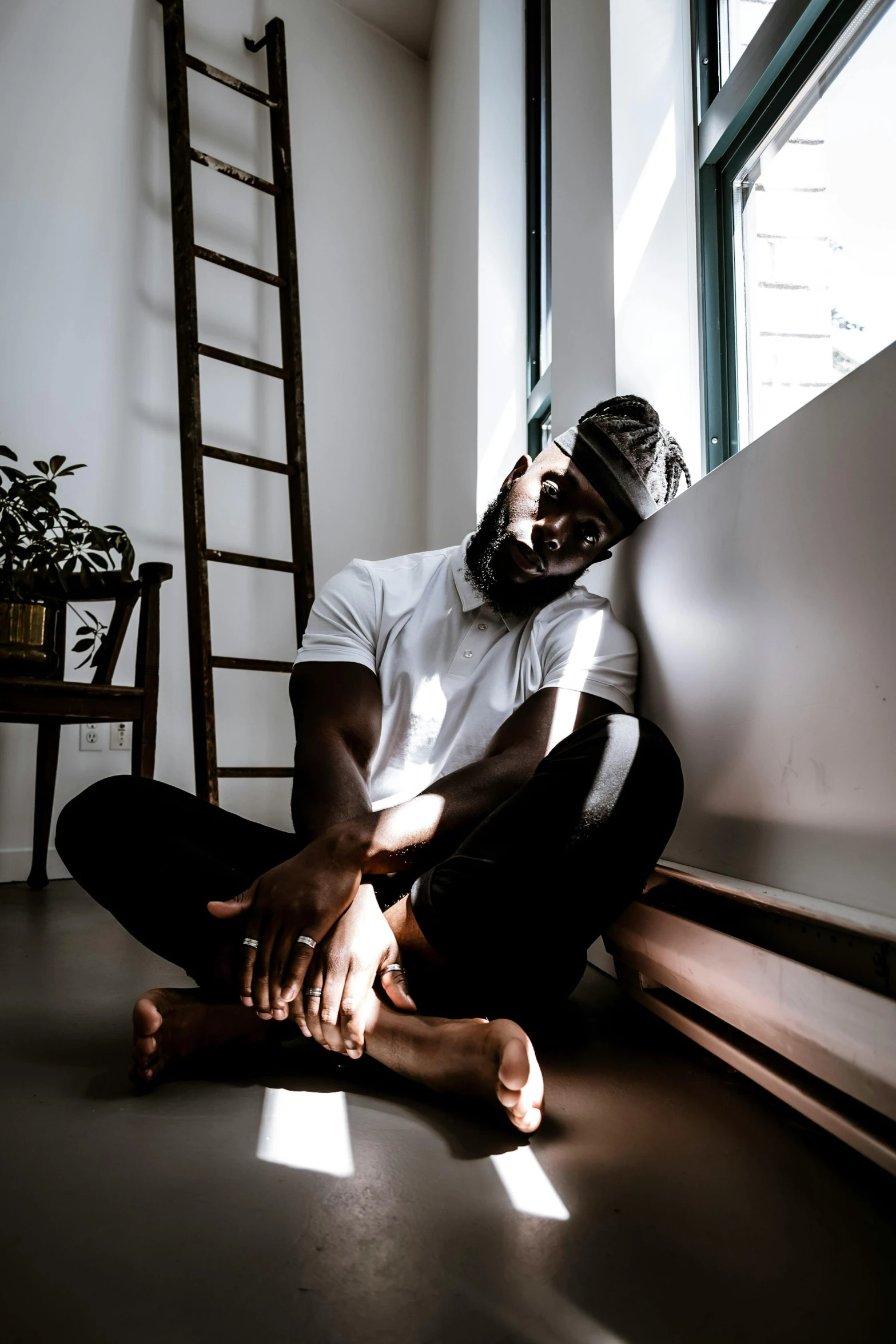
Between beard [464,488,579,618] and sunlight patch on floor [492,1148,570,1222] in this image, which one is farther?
beard [464,488,579,618]

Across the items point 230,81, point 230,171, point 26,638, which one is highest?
point 230,81

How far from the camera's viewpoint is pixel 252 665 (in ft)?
9.11

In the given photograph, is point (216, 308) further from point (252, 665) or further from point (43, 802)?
point (43, 802)

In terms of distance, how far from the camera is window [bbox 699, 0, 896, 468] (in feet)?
4.32

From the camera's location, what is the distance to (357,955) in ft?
3.08

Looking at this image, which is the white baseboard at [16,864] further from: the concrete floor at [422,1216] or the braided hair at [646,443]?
the braided hair at [646,443]

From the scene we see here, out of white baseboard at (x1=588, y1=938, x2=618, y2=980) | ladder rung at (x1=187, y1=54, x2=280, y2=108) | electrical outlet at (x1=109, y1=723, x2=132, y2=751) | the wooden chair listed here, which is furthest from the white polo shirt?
ladder rung at (x1=187, y1=54, x2=280, y2=108)

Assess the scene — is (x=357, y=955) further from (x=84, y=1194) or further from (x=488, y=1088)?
(x=84, y=1194)

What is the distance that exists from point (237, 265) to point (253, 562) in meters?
0.98

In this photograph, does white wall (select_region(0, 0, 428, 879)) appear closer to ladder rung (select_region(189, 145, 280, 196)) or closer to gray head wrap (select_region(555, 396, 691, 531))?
ladder rung (select_region(189, 145, 280, 196))

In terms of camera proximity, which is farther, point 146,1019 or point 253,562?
point 253,562

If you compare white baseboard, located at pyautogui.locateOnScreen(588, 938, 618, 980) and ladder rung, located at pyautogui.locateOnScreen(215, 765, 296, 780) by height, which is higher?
ladder rung, located at pyautogui.locateOnScreen(215, 765, 296, 780)

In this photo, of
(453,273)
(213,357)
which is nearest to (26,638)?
(213,357)

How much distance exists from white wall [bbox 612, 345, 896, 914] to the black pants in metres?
0.15
